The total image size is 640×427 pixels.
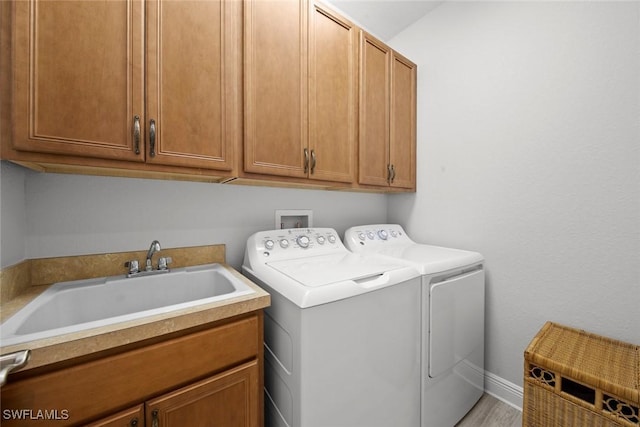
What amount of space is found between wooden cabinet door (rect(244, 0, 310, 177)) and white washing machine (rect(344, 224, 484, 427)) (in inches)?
33.9

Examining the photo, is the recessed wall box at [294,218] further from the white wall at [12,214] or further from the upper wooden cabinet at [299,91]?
the white wall at [12,214]

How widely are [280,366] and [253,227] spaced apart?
843 mm

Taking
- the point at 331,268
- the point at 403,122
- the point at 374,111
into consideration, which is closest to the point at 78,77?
the point at 331,268

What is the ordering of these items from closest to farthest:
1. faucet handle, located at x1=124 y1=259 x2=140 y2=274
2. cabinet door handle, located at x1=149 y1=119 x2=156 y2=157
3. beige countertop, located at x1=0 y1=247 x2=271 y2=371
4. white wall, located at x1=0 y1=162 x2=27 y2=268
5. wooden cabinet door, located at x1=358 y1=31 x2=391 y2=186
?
1. beige countertop, located at x1=0 y1=247 x2=271 y2=371
2. white wall, located at x1=0 y1=162 x2=27 y2=268
3. cabinet door handle, located at x1=149 y1=119 x2=156 y2=157
4. faucet handle, located at x1=124 y1=259 x2=140 y2=274
5. wooden cabinet door, located at x1=358 y1=31 x2=391 y2=186

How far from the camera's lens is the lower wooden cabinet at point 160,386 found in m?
0.63

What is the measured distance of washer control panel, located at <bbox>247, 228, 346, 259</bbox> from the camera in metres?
1.41

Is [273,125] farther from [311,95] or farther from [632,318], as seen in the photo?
[632,318]

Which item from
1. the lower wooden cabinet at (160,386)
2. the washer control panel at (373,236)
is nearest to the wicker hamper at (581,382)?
the washer control panel at (373,236)

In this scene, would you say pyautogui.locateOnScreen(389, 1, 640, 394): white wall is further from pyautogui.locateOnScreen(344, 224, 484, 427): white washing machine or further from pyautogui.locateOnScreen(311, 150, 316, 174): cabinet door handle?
pyautogui.locateOnScreen(311, 150, 316, 174): cabinet door handle

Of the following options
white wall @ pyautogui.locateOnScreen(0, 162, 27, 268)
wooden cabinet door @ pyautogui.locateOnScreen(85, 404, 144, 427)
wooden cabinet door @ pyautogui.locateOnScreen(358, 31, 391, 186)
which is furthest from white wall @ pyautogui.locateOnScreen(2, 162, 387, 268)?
wooden cabinet door @ pyautogui.locateOnScreen(85, 404, 144, 427)

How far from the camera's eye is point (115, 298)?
1119mm

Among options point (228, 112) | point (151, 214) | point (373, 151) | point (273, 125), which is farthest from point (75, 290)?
point (373, 151)

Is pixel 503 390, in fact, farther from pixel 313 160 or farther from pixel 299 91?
pixel 299 91

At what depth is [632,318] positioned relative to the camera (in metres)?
1.19
